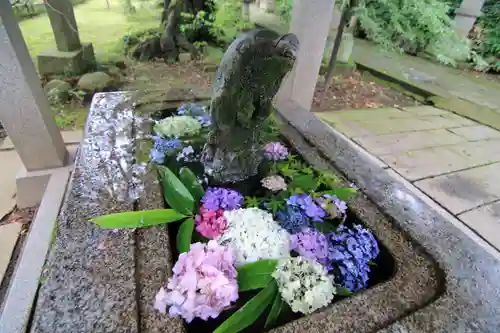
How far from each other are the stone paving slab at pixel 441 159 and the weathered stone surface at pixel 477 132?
0.15m

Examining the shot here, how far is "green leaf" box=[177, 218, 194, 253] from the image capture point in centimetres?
94

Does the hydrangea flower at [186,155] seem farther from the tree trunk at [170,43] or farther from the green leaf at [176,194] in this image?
the tree trunk at [170,43]

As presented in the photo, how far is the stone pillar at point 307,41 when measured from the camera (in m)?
2.31

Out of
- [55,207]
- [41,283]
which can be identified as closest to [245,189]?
[41,283]

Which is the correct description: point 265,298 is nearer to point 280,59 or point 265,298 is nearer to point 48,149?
point 280,59

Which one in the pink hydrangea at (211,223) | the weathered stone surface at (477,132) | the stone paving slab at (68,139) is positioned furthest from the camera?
the weathered stone surface at (477,132)

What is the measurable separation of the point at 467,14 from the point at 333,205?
6.97m

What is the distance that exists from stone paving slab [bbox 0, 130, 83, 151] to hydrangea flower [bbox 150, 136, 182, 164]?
1.36 metres

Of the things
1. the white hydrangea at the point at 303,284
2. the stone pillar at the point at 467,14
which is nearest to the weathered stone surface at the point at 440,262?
the white hydrangea at the point at 303,284

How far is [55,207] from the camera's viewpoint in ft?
5.22

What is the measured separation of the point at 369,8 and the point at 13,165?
3647 mm

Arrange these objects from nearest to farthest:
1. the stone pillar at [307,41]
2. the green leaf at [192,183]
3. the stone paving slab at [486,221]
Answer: the green leaf at [192,183] → the stone paving slab at [486,221] → the stone pillar at [307,41]

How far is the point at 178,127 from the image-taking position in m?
1.51

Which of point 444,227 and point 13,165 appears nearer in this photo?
point 444,227
